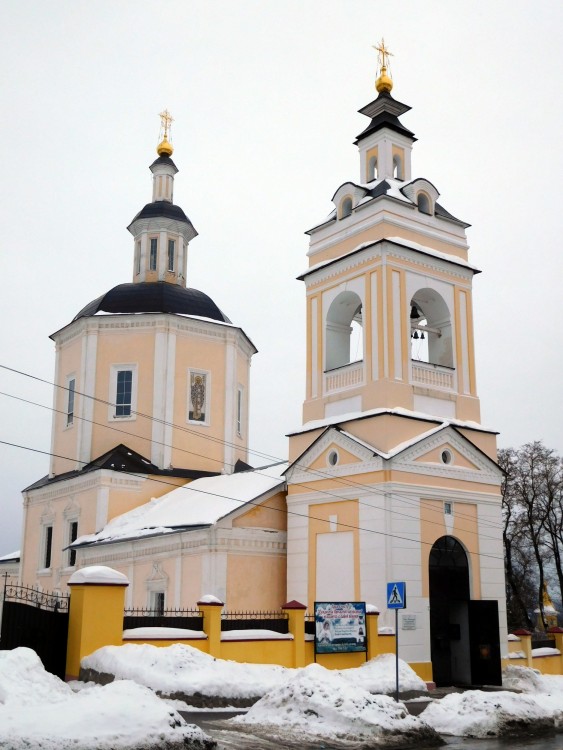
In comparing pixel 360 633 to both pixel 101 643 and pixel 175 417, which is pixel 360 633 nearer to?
pixel 101 643

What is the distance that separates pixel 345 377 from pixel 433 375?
2257 millimetres

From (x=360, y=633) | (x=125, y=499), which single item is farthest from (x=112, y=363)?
(x=360, y=633)

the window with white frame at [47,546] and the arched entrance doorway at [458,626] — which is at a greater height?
the window with white frame at [47,546]

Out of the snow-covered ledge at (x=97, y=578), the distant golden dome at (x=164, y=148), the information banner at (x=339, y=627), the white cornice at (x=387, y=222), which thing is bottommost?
the information banner at (x=339, y=627)

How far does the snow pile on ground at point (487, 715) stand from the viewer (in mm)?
12484

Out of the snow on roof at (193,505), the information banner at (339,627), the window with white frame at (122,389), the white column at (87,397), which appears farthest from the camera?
the window with white frame at (122,389)

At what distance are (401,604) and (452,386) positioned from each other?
967 cm

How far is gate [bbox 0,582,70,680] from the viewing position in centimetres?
1382

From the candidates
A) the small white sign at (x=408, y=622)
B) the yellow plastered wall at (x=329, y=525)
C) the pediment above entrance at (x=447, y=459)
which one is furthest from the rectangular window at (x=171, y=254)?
the small white sign at (x=408, y=622)

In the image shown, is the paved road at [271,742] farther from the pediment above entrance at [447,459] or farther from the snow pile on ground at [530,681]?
the pediment above entrance at [447,459]

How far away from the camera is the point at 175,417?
1162 inches

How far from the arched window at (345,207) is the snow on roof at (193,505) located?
736 cm

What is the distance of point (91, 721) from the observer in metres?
9.35

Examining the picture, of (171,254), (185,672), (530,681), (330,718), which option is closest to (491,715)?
(330,718)
